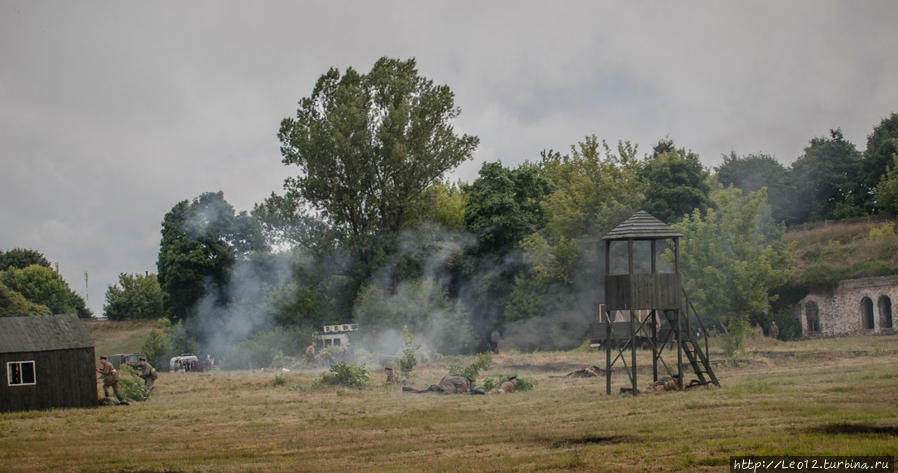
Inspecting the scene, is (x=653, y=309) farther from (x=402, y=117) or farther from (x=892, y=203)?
(x=892, y=203)

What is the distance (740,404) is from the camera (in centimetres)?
1983

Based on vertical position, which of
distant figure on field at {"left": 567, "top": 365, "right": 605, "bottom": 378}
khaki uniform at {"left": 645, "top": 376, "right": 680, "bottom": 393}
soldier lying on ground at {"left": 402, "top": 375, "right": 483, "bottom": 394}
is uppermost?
khaki uniform at {"left": 645, "top": 376, "right": 680, "bottom": 393}

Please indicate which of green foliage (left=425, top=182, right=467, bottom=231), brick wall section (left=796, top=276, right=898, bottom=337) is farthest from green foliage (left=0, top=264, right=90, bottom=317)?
brick wall section (left=796, top=276, right=898, bottom=337)

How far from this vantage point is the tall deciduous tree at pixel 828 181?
75.8 metres

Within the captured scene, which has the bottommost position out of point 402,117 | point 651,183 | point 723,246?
point 723,246

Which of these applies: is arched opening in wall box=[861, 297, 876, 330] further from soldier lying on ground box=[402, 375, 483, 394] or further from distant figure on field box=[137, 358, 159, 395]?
distant figure on field box=[137, 358, 159, 395]

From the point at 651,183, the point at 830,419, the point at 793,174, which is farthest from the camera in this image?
the point at 793,174

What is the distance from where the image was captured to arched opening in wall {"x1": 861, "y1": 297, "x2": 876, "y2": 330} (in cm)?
4794

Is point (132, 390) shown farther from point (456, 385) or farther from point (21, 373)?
point (456, 385)

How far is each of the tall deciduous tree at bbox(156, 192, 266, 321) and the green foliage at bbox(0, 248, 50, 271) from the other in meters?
42.4

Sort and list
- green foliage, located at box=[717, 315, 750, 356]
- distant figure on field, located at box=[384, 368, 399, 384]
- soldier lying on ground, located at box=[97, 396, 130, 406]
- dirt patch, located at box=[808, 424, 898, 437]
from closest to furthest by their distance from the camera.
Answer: dirt patch, located at box=[808, 424, 898, 437] < soldier lying on ground, located at box=[97, 396, 130, 406] < distant figure on field, located at box=[384, 368, 399, 384] < green foliage, located at box=[717, 315, 750, 356]

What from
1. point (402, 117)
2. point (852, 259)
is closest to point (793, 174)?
point (852, 259)

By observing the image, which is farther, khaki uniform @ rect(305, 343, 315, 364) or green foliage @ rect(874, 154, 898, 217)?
green foliage @ rect(874, 154, 898, 217)

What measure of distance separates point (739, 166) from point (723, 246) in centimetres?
4556
